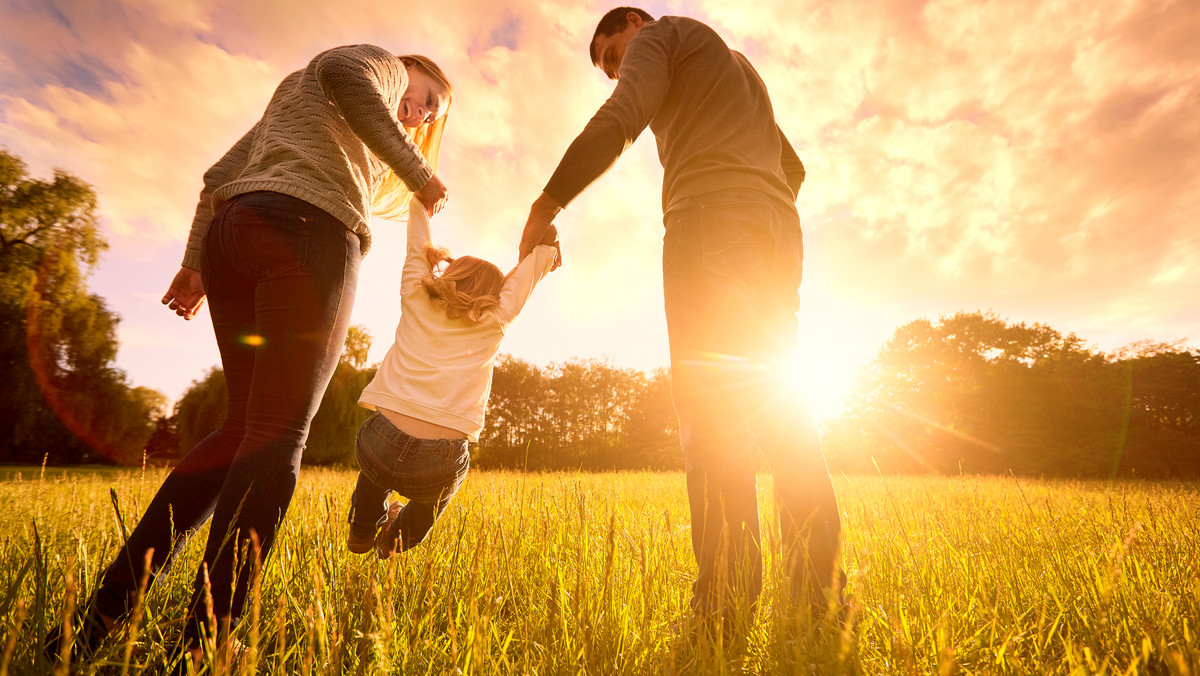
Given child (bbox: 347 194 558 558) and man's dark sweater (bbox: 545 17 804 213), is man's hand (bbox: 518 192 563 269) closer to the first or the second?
man's dark sweater (bbox: 545 17 804 213)

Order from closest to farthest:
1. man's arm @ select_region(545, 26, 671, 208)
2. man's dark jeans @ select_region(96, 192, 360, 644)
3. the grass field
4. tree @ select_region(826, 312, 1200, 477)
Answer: the grass field → man's dark jeans @ select_region(96, 192, 360, 644) → man's arm @ select_region(545, 26, 671, 208) → tree @ select_region(826, 312, 1200, 477)

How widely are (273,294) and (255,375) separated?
268 millimetres

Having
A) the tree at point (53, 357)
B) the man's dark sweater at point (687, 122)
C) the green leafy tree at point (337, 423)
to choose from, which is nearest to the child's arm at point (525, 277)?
the man's dark sweater at point (687, 122)

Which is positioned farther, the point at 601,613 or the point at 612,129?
the point at 612,129

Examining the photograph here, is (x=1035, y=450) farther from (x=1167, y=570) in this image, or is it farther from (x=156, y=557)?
(x=156, y=557)

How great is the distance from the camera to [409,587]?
7.09 feet

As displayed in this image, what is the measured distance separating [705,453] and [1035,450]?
2899 centimetres

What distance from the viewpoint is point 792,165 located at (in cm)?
263

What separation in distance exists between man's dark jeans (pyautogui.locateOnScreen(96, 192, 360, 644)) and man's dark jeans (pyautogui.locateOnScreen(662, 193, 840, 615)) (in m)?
1.27

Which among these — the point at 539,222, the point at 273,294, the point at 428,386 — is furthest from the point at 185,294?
the point at 539,222

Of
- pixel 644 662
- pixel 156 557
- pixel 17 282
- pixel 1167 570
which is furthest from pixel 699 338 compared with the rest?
pixel 17 282

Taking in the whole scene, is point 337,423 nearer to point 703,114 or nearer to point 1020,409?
point 703,114

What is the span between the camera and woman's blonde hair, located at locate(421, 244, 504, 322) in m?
2.24

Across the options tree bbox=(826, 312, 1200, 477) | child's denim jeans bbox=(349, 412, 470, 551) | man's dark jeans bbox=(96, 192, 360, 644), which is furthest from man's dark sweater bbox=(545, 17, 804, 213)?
tree bbox=(826, 312, 1200, 477)
